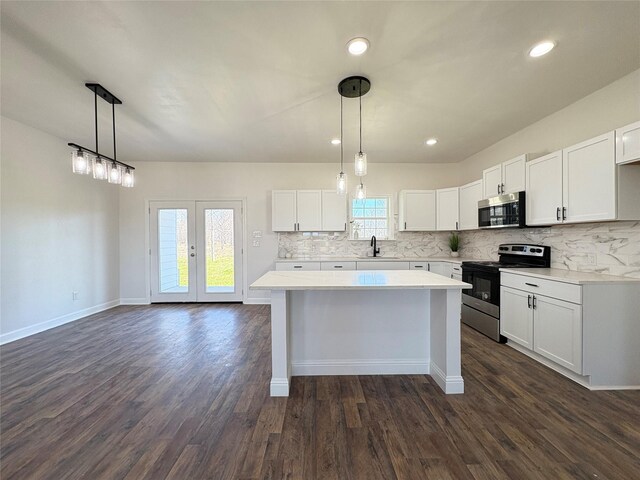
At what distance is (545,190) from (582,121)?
76 cm

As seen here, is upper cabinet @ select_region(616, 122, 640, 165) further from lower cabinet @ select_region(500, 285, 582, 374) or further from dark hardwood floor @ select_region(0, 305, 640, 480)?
dark hardwood floor @ select_region(0, 305, 640, 480)

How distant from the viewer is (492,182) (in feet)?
11.8

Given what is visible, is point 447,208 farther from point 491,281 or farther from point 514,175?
point 491,281

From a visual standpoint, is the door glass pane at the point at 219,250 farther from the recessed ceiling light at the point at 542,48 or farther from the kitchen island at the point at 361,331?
the recessed ceiling light at the point at 542,48

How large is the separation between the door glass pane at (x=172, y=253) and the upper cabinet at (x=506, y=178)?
5084 millimetres

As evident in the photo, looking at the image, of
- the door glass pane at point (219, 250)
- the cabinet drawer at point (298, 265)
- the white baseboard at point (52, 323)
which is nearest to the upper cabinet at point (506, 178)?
the cabinet drawer at point (298, 265)

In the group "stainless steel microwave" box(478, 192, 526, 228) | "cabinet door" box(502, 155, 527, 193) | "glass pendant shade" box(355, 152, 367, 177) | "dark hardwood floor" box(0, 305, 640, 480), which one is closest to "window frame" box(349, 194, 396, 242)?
"stainless steel microwave" box(478, 192, 526, 228)

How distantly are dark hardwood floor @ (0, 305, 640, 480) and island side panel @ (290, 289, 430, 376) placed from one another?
0.13m

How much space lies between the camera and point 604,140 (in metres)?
2.21

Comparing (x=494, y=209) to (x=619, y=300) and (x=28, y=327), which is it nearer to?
(x=619, y=300)

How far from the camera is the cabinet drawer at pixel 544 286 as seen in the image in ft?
7.25

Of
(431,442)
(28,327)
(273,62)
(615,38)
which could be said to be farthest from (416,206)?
(28,327)

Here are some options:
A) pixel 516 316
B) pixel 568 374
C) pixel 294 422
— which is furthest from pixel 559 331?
pixel 294 422

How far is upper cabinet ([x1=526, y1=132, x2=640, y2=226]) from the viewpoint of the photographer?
7.06 feet
